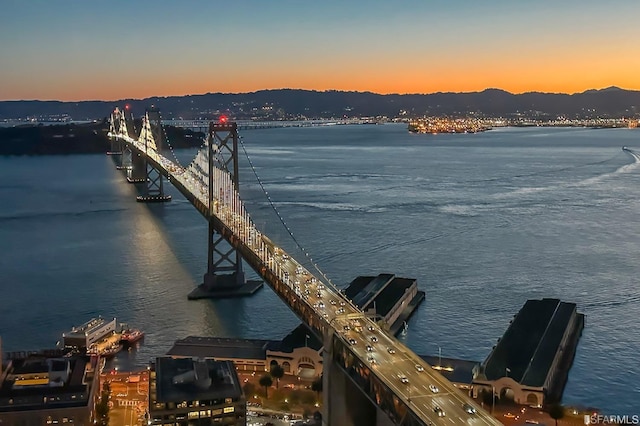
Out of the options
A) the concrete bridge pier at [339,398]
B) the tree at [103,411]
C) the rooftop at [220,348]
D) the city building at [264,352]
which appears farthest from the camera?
the rooftop at [220,348]

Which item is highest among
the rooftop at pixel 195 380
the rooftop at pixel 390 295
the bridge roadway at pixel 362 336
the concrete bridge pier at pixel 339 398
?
the bridge roadway at pixel 362 336

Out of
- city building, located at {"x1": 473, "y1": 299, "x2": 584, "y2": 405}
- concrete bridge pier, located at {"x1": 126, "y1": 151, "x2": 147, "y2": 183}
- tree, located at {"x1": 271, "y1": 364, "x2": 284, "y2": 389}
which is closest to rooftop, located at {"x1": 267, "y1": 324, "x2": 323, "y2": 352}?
tree, located at {"x1": 271, "y1": 364, "x2": 284, "y2": 389}

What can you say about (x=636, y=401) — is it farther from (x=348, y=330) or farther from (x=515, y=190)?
(x=515, y=190)

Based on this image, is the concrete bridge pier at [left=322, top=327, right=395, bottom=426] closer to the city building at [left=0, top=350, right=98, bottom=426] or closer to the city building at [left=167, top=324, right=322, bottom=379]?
the city building at [left=167, top=324, right=322, bottom=379]

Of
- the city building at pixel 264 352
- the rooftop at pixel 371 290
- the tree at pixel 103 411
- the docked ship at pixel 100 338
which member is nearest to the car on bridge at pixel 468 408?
the city building at pixel 264 352

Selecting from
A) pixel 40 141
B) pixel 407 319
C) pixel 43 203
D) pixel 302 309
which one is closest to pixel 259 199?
pixel 43 203

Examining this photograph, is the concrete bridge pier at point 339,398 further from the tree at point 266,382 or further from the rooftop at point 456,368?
the rooftop at point 456,368
